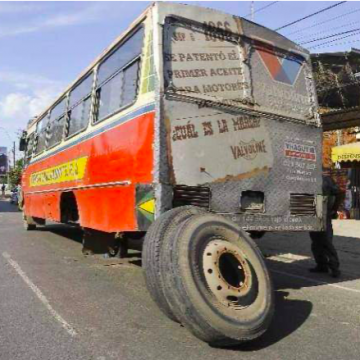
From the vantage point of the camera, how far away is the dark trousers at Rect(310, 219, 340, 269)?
295 inches

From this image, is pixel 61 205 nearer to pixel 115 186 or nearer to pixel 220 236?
pixel 115 186

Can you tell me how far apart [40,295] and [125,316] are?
1450 millimetres

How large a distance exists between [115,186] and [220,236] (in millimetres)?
1847

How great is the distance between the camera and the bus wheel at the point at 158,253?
4422 mm

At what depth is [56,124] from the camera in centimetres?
1018

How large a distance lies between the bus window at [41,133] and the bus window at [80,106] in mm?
2571

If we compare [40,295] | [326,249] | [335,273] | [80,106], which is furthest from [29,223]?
[335,273]

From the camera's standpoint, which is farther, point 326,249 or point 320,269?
point 320,269

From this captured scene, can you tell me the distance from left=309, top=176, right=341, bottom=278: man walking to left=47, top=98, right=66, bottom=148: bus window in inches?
201

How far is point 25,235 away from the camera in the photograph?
13195 millimetres

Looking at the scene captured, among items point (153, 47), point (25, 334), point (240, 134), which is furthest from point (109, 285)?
point (153, 47)

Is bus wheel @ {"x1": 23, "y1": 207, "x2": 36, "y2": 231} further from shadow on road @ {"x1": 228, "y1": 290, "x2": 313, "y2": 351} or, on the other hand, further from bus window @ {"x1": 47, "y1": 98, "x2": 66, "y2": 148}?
shadow on road @ {"x1": 228, "y1": 290, "x2": 313, "y2": 351}

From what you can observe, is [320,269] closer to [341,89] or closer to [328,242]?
[328,242]

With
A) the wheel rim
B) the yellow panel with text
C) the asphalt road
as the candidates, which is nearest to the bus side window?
the yellow panel with text
